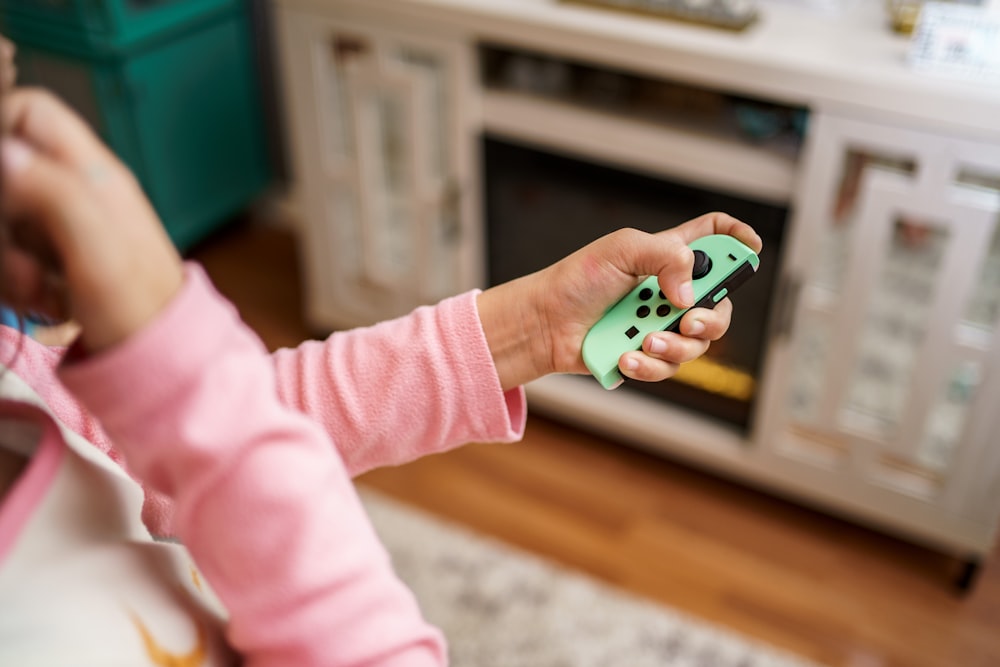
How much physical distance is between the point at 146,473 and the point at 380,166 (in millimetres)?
1225

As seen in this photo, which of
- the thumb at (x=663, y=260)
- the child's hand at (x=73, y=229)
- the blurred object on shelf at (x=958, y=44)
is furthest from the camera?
the blurred object on shelf at (x=958, y=44)

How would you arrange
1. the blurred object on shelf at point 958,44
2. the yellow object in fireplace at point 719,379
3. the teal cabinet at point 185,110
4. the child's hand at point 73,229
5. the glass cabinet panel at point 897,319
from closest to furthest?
the child's hand at point 73,229 < the blurred object on shelf at point 958,44 < the yellow object in fireplace at point 719,379 < the glass cabinet panel at point 897,319 < the teal cabinet at point 185,110

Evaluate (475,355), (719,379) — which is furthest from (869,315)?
(475,355)

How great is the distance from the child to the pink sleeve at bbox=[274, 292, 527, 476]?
0.42ft

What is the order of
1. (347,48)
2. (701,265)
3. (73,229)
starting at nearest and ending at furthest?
(73,229), (701,265), (347,48)

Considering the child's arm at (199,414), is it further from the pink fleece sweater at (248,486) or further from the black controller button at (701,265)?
the black controller button at (701,265)

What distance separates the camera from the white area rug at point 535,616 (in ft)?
3.94

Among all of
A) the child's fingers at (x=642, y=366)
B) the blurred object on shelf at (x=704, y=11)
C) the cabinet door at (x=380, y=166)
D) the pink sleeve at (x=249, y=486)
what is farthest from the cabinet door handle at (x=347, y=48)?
the pink sleeve at (x=249, y=486)

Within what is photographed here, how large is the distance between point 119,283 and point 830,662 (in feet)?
3.81

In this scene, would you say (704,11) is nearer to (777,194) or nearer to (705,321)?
(777,194)

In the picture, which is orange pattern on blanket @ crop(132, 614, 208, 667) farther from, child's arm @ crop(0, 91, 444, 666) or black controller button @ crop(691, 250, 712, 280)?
black controller button @ crop(691, 250, 712, 280)

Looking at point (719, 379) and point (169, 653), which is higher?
point (169, 653)

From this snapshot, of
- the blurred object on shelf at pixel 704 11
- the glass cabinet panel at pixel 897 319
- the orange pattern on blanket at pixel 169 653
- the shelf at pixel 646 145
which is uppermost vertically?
the blurred object on shelf at pixel 704 11

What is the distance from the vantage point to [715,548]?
4.47 feet
